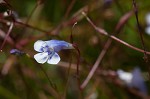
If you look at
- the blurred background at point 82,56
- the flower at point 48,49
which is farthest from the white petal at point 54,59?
the blurred background at point 82,56

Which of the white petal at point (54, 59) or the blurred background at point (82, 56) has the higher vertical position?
the blurred background at point (82, 56)

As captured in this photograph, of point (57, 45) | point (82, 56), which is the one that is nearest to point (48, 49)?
point (57, 45)

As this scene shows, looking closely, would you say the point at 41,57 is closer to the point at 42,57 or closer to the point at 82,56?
the point at 42,57

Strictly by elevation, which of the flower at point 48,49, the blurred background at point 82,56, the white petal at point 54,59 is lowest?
the white petal at point 54,59

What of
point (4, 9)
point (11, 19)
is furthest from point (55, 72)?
point (4, 9)

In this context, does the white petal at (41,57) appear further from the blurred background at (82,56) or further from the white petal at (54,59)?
the blurred background at (82,56)

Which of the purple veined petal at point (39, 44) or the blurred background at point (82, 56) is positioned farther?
the blurred background at point (82, 56)
